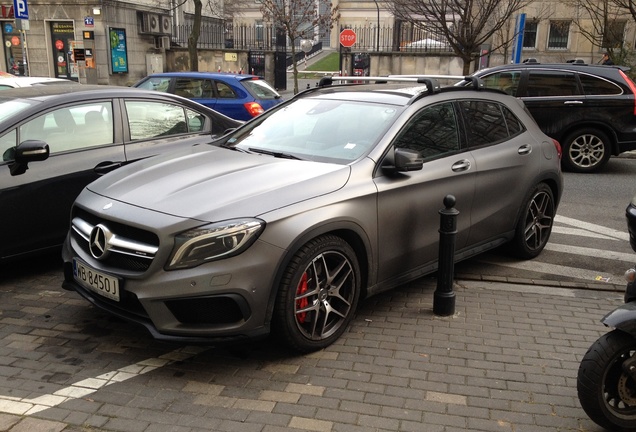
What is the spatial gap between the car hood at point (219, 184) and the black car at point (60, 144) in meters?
0.95

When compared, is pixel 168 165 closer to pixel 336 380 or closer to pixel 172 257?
pixel 172 257

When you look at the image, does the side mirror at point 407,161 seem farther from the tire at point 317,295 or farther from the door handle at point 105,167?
the door handle at point 105,167

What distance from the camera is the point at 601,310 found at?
4902 mm

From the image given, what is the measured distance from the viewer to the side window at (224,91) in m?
12.5

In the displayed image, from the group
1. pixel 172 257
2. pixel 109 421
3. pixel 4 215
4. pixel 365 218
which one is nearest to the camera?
pixel 109 421

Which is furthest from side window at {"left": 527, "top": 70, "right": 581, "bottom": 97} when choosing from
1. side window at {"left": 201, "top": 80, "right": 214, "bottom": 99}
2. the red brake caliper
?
the red brake caliper

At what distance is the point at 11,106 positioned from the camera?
530 cm

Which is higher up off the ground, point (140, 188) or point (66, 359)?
point (140, 188)

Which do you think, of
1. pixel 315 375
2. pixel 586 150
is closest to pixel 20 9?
pixel 586 150

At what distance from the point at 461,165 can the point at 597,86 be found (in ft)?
22.6

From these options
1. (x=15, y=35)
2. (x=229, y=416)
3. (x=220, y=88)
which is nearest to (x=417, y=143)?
(x=229, y=416)

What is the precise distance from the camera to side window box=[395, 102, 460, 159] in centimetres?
461

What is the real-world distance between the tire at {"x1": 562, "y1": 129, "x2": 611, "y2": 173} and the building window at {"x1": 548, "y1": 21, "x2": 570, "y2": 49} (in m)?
22.5

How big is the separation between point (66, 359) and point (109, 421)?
0.83 meters
